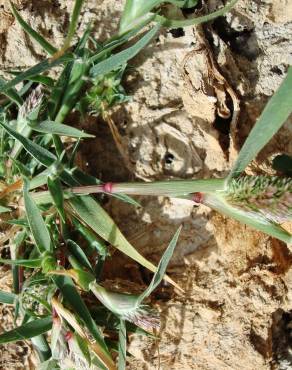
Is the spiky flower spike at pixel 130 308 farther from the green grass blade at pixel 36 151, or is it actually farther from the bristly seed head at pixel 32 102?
the bristly seed head at pixel 32 102

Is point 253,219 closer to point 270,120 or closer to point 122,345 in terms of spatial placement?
point 270,120

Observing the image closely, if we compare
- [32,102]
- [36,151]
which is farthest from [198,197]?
[32,102]

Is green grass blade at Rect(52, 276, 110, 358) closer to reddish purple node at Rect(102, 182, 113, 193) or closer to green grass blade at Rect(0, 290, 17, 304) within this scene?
green grass blade at Rect(0, 290, 17, 304)

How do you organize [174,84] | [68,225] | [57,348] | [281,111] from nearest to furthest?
[281,111], [57,348], [68,225], [174,84]

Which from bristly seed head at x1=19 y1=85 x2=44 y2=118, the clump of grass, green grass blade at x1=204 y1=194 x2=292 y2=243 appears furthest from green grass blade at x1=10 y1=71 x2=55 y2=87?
green grass blade at x1=204 y1=194 x2=292 y2=243

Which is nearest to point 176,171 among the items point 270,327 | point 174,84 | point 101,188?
point 174,84

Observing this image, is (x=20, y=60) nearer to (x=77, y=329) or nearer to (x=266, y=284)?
(x=77, y=329)
